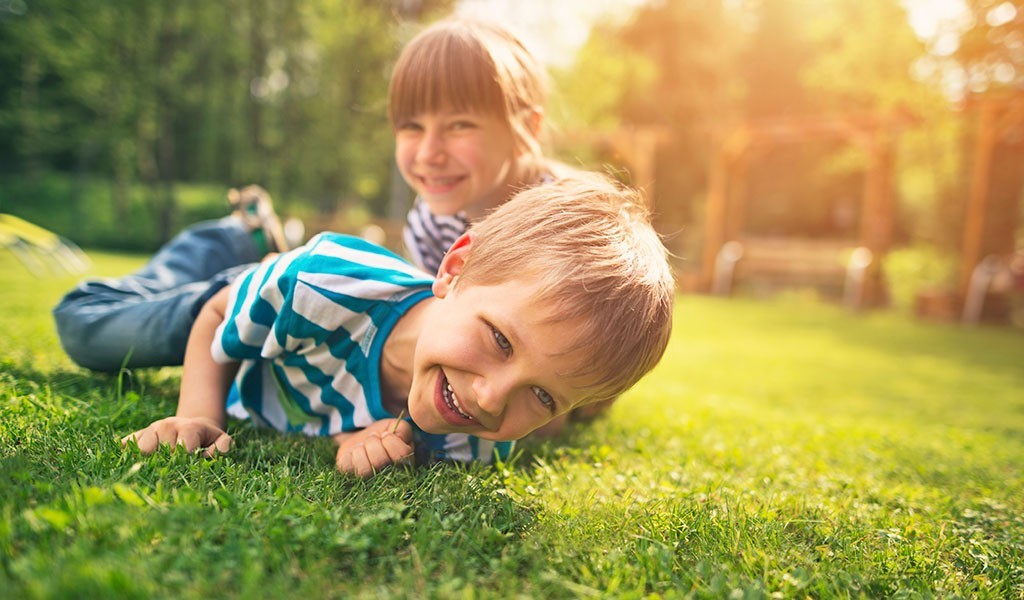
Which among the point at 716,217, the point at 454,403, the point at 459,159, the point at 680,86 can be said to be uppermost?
the point at 680,86

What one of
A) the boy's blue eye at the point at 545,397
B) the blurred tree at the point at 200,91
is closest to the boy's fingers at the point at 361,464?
the boy's blue eye at the point at 545,397

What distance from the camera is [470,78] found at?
336 centimetres

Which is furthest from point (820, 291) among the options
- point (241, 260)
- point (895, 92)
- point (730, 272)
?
point (241, 260)

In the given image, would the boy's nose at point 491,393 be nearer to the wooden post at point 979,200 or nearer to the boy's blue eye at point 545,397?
the boy's blue eye at point 545,397

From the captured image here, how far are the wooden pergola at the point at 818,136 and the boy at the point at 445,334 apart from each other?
1360cm

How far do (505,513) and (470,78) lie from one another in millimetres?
2159

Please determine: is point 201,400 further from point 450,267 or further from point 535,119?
point 535,119

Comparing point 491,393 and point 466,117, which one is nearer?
point 491,393

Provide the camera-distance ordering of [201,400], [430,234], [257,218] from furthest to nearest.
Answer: [257,218] < [430,234] < [201,400]

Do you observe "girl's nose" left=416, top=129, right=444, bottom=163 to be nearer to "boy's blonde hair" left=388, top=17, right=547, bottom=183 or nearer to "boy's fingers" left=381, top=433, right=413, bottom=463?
"boy's blonde hair" left=388, top=17, right=547, bottom=183

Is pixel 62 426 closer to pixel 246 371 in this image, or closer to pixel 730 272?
pixel 246 371

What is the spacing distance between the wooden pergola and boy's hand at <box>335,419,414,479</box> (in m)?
14.0

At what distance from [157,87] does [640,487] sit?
18718mm

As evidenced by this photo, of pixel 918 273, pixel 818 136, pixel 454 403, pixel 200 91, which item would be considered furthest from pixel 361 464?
pixel 200 91
